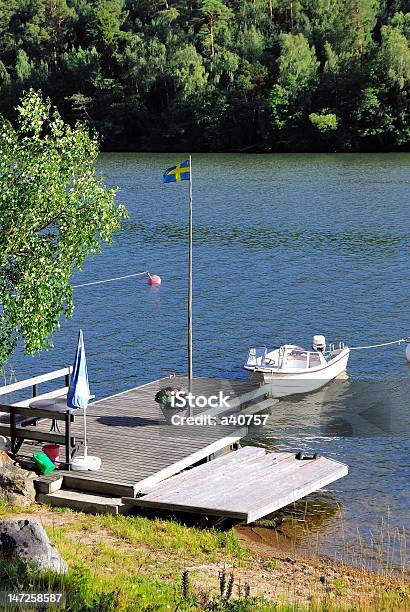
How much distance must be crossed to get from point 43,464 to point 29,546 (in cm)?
775

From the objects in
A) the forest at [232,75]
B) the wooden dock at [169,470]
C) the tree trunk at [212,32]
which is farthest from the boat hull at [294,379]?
the tree trunk at [212,32]

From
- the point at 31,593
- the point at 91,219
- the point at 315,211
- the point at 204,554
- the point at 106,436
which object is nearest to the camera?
the point at 31,593

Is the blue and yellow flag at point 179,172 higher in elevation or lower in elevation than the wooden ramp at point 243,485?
→ higher

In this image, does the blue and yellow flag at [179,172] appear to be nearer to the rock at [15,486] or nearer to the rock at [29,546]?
the rock at [15,486]

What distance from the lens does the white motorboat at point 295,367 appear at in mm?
30984

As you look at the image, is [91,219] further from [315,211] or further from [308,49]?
[308,49]

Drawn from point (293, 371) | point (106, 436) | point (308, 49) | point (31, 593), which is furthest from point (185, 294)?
point (308, 49)

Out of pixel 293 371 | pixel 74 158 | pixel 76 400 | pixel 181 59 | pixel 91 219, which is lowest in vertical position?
pixel 293 371

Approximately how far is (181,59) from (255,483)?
4384 inches

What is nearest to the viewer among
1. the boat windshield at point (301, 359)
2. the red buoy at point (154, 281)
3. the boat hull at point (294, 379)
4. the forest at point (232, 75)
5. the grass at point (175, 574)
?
the grass at point (175, 574)

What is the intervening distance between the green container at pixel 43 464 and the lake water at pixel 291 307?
551cm

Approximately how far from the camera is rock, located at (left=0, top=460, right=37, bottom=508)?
1906 cm

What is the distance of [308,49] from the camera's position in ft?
398

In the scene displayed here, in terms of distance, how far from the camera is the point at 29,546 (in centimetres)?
1248
